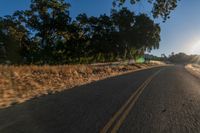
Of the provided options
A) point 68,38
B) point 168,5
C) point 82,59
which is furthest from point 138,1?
point 82,59

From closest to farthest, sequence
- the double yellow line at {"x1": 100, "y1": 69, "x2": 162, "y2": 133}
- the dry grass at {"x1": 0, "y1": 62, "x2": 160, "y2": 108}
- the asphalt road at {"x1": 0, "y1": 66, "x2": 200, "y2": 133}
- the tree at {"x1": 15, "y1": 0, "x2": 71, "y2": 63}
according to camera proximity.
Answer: the double yellow line at {"x1": 100, "y1": 69, "x2": 162, "y2": 133} → the asphalt road at {"x1": 0, "y1": 66, "x2": 200, "y2": 133} → the dry grass at {"x1": 0, "y1": 62, "x2": 160, "y2": 108} → the tree at {"x1": 15, "y1": 0, "x2": 71, "y2": 63}

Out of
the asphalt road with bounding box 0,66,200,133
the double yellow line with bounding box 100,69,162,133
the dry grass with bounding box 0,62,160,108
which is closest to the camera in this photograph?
the double yellow line with bounding box 100,69,162,133

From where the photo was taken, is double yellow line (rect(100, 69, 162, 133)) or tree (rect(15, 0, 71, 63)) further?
tree (rect(15, 0, 71, 63))

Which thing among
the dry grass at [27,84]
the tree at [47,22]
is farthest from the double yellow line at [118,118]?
the tree at [47,22]

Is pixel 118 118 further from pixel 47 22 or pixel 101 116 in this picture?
pixel 47 22

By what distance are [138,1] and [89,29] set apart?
175 ft

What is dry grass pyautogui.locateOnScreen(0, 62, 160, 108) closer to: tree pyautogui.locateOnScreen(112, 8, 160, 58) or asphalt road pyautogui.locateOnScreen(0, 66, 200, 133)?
asphalt road pyautogui.locateOnScreen(0, 66, 200, 133)

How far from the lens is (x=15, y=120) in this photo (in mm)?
8125

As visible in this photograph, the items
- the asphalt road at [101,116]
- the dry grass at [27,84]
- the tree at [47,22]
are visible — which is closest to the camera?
the asphalt road at [101,116]

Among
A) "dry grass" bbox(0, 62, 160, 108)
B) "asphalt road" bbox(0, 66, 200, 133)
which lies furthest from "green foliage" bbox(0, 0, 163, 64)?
"asphalt road" bbox(0, 66, 200, 133)

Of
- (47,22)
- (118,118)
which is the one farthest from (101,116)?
(47,22)

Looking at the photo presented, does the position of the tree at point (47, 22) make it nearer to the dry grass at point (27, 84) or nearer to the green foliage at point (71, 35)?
the green foliage at point (71, 35)

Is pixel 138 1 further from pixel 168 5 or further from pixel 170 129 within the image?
pixel 170 129

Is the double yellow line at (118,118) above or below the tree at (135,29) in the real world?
below
